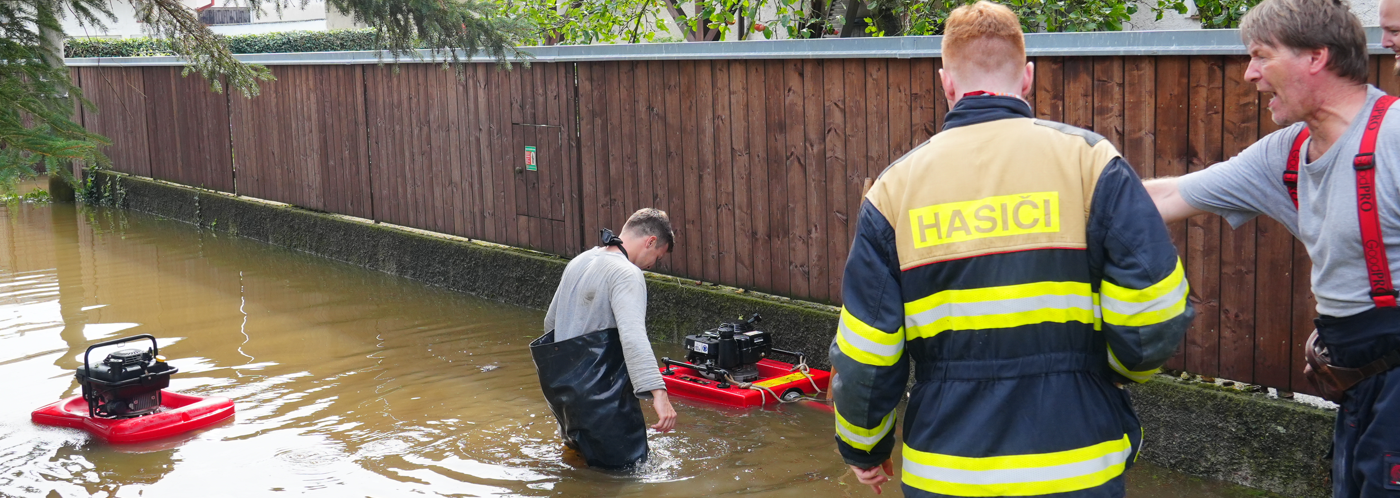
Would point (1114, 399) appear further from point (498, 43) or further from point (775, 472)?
point (498, 43)

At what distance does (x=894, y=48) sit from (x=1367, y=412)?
4.40 m

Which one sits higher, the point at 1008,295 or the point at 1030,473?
the point at 1008,295

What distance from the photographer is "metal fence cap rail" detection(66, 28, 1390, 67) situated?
5.59 meters

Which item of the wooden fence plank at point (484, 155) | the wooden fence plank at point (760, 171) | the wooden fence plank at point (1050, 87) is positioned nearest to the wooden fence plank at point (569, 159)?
A: the wooden fence plank at point (484, 155)

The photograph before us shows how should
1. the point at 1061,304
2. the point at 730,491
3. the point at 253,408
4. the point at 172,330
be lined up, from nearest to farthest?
the point at 1061,304 → the point at 730,491 → the point at 253,408 → the point at 172,330

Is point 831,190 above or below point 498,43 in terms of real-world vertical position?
below

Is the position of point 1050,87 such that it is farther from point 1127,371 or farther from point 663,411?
point 1127,371

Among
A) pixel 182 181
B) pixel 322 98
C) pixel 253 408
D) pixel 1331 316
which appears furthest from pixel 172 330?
pixel 1331 316

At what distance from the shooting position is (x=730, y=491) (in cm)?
571

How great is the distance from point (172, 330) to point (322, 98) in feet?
13.1

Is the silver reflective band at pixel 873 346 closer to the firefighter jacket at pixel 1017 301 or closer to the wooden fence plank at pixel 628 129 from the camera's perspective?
the firefighter jacket at pixel 1017 301

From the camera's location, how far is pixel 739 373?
24.5 feet

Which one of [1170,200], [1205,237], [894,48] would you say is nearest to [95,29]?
[894,48]

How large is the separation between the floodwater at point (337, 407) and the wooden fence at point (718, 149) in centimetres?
79
